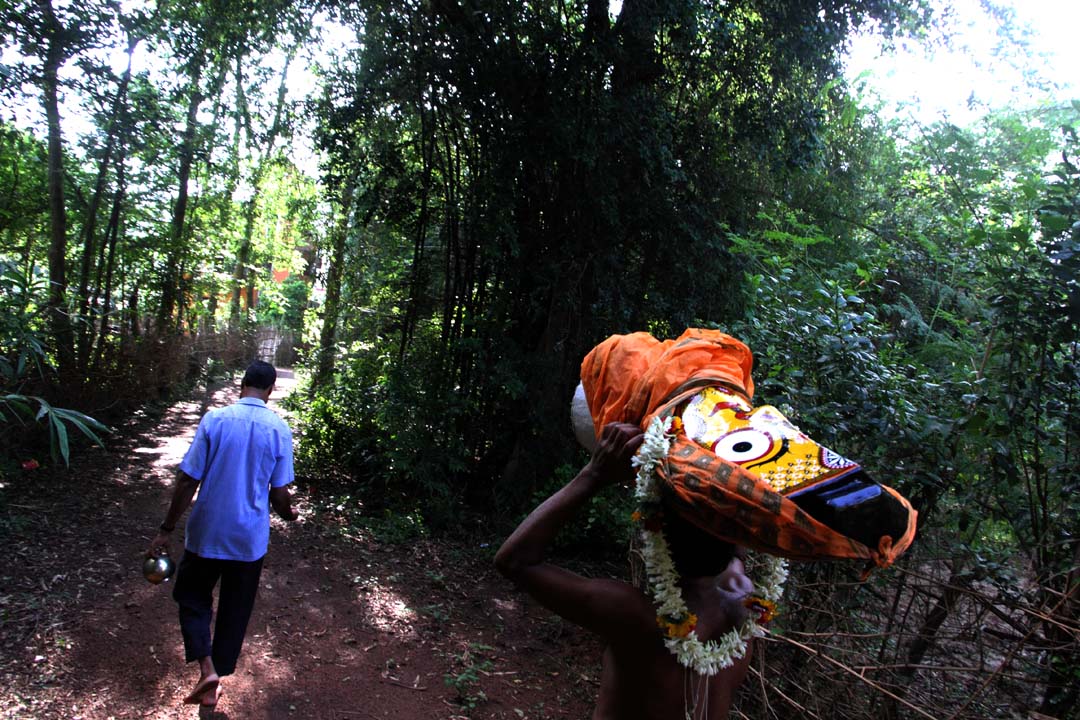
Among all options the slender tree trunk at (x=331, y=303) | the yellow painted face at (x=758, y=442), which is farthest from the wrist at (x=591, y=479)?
the slender tree trunk at (x=331, y=303)

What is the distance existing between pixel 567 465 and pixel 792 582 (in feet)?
11.7

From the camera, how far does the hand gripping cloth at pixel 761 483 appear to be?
1271mm

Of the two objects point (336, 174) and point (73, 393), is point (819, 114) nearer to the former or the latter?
point (336, 174)

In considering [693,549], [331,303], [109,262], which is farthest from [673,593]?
[331,303]

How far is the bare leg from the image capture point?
11.8ft

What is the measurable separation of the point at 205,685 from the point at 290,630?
145cm

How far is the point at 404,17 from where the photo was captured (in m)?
6.92

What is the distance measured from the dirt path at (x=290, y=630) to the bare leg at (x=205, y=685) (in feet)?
0.73

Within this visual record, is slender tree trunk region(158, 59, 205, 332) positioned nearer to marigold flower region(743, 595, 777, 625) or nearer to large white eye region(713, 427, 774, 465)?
marigold flower region(743, 595, 777, 625)

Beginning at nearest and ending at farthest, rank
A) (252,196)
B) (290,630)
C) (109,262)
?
(290,630) < (109,262) < (252,196)

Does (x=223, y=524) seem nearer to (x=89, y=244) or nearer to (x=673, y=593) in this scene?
(x=673, y=593)

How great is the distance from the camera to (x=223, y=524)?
11.7 ft

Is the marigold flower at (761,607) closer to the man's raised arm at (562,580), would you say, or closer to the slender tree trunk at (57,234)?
the man's raised arm at (562,580)

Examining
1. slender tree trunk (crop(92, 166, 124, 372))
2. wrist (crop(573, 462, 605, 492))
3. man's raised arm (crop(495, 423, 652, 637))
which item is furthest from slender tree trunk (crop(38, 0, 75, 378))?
wrist (crop(573, 462, 605, 492))
